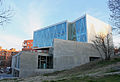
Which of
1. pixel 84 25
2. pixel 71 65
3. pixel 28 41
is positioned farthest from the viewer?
pixel 28 41

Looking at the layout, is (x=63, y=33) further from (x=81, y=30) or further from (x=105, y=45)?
(x=105, y=45)

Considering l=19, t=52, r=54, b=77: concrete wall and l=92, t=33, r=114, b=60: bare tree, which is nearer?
l=92, t=33, r=114, b=60: bare tree

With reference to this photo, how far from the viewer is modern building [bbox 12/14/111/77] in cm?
2291

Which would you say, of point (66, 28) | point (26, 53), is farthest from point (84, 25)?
point (26, 53)

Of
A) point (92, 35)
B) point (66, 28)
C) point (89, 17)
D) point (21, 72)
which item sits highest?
point (89, 17)

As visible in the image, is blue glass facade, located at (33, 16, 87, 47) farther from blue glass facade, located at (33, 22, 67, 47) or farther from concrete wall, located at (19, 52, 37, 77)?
concrete wall, located at (19, 52, 37, 77)

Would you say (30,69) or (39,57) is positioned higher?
(39,57)

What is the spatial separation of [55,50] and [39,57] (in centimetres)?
404

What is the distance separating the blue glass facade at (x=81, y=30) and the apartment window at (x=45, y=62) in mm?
15138

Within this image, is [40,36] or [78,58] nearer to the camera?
[78,58]

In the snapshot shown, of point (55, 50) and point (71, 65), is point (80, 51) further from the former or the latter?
point (55, 50)

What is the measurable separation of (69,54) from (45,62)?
20.5 feet

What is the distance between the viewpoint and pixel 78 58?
1109 inches

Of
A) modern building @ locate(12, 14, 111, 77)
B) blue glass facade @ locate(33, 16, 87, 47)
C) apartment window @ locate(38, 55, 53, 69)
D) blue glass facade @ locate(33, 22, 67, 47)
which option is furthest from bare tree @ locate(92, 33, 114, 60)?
blue glass facade @ locate(33, 22, 67, 47)
